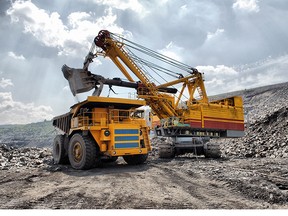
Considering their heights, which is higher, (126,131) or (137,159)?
(126,131)

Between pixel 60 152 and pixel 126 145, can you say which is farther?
pixel 60 152

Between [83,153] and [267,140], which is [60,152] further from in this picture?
[267,140]

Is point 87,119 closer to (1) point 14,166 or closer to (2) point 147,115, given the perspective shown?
(2) point 147,115

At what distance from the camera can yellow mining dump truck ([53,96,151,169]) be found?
9.80m

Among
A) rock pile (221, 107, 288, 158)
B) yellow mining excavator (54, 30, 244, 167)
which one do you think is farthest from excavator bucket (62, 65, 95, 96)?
rock pile (221, 107, 288, 158)

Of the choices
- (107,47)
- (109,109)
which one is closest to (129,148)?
(109,109)

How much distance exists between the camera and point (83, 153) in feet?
32.1

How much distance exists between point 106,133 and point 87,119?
100 centimetres

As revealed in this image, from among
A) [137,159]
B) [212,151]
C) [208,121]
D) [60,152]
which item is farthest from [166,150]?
[60,152]

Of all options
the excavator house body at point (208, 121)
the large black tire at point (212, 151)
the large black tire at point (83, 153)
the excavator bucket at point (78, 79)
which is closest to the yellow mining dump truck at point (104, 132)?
the large black tire at point (83, 153)

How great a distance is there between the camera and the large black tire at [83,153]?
9648mm

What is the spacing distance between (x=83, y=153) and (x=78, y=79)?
5.58 meters

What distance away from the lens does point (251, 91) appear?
4291cm

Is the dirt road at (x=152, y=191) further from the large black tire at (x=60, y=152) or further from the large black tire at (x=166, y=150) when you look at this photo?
the large black tire at (x=166, y=150)
